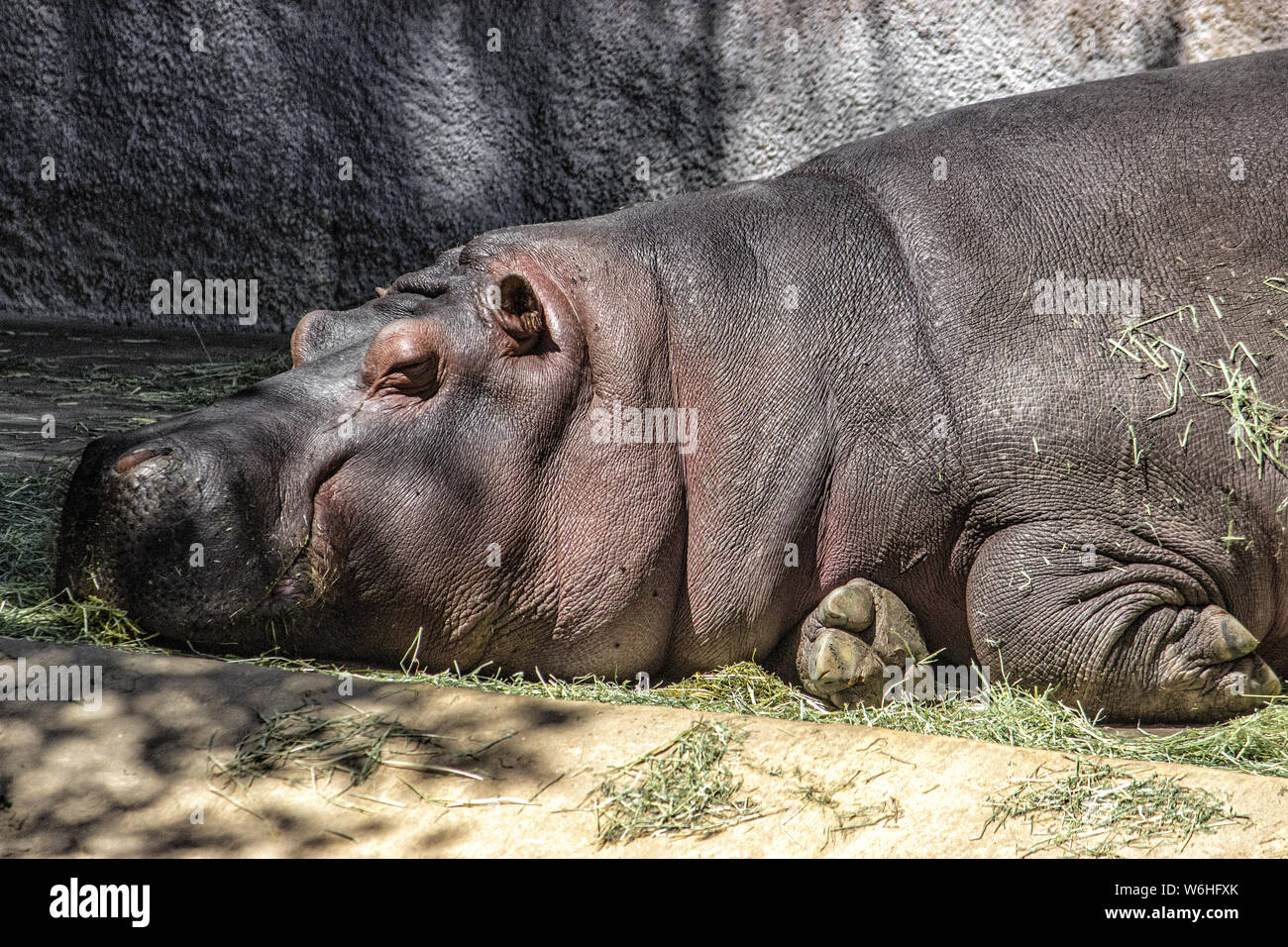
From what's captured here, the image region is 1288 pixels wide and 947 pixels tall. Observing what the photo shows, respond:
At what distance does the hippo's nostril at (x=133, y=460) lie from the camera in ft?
11.1

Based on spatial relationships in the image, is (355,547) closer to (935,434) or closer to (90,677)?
(90,677)

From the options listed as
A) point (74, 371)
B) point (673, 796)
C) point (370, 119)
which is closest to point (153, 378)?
point (74, 371)

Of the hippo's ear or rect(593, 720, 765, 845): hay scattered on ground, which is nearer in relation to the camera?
rect(593, 720, 765, 845): hay scattered on ground

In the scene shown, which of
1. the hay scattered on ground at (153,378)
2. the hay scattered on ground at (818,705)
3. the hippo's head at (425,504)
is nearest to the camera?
the hay scattered on ground at (818,705)

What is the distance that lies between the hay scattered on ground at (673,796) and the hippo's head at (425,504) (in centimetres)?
79

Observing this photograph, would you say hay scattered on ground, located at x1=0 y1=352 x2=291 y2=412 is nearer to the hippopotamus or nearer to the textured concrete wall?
the textured concrete wall

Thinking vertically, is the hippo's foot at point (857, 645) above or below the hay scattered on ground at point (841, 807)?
above

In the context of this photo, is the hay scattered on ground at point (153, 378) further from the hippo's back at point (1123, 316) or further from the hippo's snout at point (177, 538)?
the hippo's back at point (1123, 316)

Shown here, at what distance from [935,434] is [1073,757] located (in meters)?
1.03

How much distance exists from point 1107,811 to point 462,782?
1337 mm

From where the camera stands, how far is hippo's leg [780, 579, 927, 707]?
3459 mm

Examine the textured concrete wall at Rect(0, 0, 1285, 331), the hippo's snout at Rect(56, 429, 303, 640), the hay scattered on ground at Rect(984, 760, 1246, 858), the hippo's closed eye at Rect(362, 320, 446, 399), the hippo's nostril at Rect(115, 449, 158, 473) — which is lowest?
the hay scattered on ground at Rect(984, 760, 1246, 858)

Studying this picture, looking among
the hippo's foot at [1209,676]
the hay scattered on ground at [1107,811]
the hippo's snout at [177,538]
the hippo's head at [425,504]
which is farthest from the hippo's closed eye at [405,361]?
the hippo's foot at [1209,676]

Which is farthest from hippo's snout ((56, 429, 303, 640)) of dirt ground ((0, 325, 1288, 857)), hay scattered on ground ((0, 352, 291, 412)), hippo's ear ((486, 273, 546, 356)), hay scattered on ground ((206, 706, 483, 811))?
hay scattered on ground ((0, 352, 291, 412))
